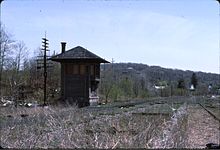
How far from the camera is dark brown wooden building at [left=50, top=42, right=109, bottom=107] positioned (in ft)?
91.0

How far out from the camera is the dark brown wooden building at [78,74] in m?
27.7

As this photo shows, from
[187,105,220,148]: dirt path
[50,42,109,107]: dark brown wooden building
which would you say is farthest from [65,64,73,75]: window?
[187,105,220,148]: dirt path

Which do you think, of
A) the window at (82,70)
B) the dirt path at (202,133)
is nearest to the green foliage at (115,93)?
the window at (82,70)

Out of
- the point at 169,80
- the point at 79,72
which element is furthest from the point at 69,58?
the point at 169,80

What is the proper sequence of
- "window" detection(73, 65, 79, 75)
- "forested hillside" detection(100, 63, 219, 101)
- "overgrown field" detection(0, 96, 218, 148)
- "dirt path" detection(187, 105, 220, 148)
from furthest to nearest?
"window" detection(73, 65, 79, 75), "forested hillside" detection(100, 63, 219, 101), "dirt path" detection(187, 105, 220, 148), "overgrown field" detection(0, 96, 218, 148)

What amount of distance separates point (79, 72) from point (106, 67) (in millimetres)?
2455

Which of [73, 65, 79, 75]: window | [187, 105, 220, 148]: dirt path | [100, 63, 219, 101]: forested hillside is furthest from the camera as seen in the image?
[73, 65, 79, 75]: window

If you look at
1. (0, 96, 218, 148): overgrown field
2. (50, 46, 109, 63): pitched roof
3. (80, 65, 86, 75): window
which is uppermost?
(50, 46, 109, 63): pitched roof

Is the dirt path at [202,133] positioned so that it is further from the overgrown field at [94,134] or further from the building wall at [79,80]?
the building wall at [79,80]

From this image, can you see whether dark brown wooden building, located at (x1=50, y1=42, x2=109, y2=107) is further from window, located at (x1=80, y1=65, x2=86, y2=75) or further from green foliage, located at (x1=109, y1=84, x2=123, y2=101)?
green foliage, located at (x1=109, y1=84, x2=123, y2=101)

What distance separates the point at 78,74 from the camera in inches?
1128

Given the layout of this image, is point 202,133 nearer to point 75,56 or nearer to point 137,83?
point 75,56

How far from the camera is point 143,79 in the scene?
3228 centimetres

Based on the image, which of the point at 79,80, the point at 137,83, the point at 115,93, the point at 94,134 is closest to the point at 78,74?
the point at 79,80
